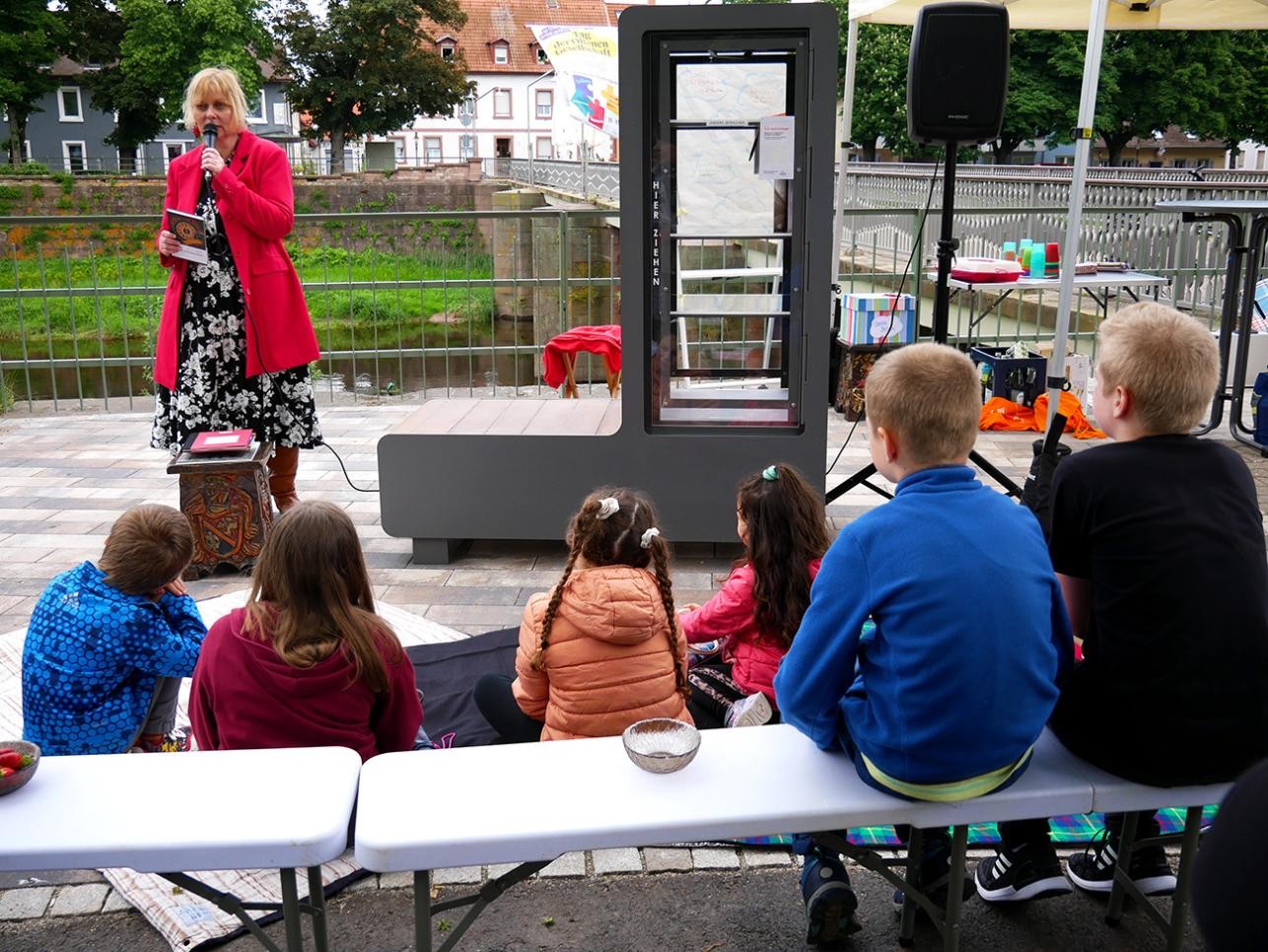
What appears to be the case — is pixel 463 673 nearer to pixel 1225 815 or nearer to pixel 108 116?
pixel 1225 815

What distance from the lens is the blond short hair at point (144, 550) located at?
2.57 meters

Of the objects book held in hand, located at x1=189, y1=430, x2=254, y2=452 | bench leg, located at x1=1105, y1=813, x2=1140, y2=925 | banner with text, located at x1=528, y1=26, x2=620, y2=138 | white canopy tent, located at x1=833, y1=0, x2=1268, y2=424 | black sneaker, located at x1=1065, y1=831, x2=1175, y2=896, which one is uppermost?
banner with text, located at x1=528, y1=26, x2=620, y2=138

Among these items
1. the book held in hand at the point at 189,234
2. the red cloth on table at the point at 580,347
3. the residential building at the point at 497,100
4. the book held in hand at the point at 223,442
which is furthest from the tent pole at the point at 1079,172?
the residential building at the point at 497,100

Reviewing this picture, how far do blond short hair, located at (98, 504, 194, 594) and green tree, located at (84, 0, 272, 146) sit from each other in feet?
132

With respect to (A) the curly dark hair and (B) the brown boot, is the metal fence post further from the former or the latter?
(A) the curly dark hair

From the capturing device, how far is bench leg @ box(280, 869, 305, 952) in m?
1.86

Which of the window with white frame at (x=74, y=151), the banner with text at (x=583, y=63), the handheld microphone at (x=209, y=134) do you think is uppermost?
the window with white frame at (x=74, y=151)

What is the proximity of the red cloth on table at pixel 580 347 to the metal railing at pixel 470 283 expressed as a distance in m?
1.17

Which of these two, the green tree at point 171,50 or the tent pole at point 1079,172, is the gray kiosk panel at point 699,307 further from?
the green tree at point 171,50

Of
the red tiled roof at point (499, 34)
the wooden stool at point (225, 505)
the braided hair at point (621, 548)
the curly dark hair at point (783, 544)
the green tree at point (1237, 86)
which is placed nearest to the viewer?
the braided hair at point (621, 548)

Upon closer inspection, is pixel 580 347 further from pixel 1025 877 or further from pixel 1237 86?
pixel 1237 86

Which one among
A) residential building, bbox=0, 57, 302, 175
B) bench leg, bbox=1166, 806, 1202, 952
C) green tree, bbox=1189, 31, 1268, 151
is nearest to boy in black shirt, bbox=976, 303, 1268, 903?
bench leg, bbox=1166, 806, 1202, 952

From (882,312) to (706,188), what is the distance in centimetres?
373

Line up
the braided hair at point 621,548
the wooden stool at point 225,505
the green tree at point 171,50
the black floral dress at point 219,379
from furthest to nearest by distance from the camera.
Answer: the green tree at point 171,50, the black floral dress at point 219,379, the wooden stool at point 225,505, the braided hair at point 621,548
